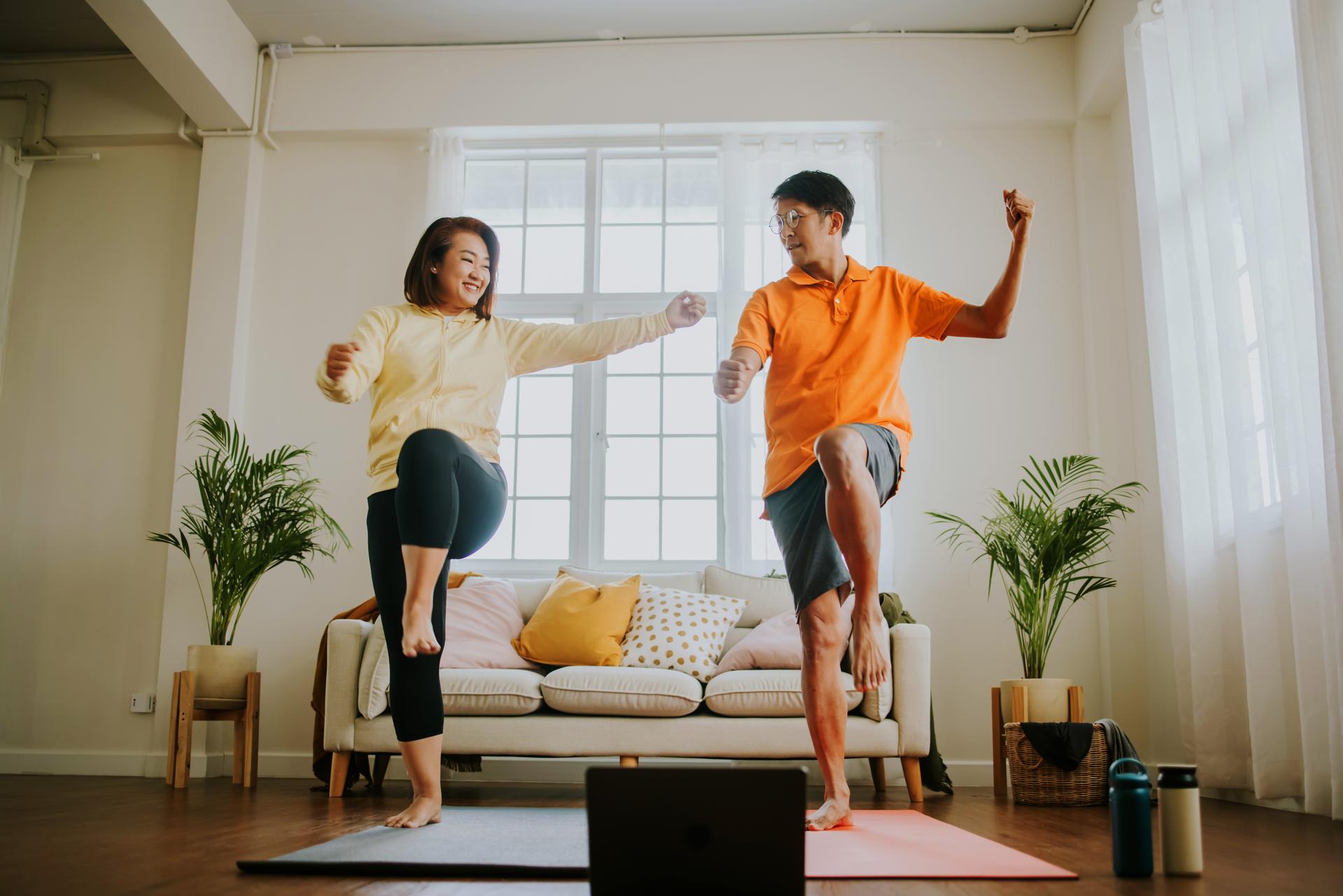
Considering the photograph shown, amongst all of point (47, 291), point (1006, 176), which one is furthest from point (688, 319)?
point (47, 291)

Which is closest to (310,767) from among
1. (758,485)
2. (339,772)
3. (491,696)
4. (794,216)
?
(339,772)

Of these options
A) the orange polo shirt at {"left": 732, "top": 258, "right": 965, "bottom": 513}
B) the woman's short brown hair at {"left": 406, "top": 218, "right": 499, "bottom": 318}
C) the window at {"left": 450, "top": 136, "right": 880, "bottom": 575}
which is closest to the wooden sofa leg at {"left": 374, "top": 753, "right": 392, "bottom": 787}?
the window at {"left": 450, "top": 136, "right": 880, "bottom": 575}

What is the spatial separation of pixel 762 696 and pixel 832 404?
4.89ft

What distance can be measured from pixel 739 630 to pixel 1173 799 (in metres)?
2.57

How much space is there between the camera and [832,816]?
92.4 inches

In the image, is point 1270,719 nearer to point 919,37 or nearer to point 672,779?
point 672,779

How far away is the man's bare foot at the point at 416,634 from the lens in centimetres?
223

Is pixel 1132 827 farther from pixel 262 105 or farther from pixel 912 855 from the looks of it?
pixel 262 105

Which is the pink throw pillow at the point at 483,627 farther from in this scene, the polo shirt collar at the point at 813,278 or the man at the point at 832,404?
the polo shirt collar at the point at 813,278

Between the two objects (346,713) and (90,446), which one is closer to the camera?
(346,713)

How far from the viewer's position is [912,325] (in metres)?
2.62

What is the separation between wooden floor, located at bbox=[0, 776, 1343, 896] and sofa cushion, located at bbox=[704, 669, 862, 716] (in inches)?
14.8

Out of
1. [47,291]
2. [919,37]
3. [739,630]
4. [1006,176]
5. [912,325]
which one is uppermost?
[919,37]

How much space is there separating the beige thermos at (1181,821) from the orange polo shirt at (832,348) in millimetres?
924
